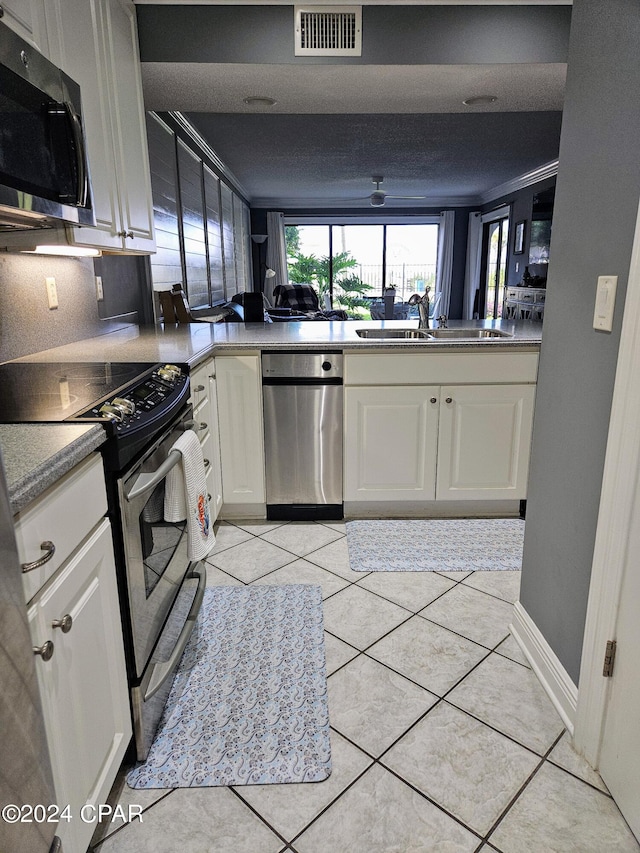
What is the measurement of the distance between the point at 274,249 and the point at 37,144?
8840 millimetres

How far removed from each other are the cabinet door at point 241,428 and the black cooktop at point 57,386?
765 mm

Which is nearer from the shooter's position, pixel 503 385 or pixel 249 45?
pixel 249 45

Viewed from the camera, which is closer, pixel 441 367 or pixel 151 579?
pixel 151 579

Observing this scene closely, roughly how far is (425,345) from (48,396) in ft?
5.63

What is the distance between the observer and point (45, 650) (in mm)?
917

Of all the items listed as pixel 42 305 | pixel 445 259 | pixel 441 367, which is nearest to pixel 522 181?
pixel 445 259

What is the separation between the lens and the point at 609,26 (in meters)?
1.29

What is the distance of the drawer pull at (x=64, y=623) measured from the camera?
964 millimetres

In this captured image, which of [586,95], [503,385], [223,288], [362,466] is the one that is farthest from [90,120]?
[223,288]

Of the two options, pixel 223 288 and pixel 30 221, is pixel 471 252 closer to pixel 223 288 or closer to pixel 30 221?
pixel 223 288

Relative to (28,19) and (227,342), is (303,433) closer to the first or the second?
(227,342)

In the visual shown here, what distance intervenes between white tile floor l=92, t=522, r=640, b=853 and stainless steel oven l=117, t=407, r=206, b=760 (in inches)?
8.8

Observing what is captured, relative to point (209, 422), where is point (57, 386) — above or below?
above

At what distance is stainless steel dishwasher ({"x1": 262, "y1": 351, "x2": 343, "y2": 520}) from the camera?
2664 mm
